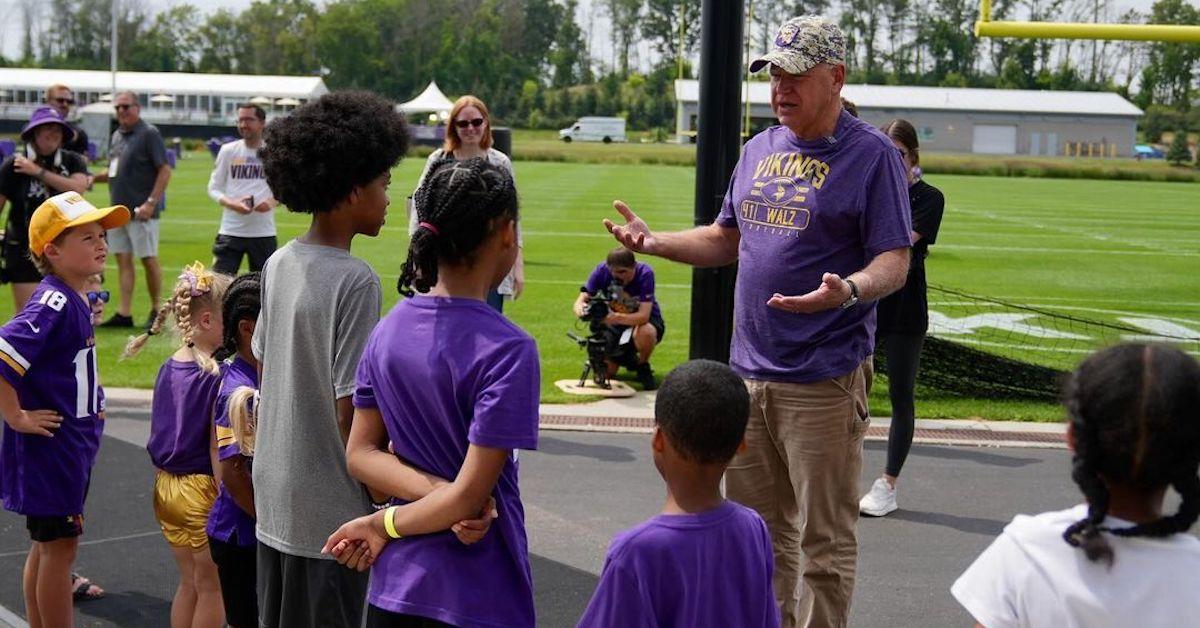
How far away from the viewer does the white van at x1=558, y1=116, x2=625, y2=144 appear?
90312 mm

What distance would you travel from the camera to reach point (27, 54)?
127688 mm

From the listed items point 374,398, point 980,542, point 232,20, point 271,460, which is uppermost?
point 232,20

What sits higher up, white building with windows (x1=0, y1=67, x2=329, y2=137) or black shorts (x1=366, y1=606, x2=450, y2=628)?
white building with windows (x1=0, y1=67, x2=329, y2=137)

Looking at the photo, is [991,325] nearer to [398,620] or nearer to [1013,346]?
[1013,346]

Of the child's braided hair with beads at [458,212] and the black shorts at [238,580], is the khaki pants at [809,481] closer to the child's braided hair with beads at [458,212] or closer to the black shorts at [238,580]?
the black shorts at [238,580]

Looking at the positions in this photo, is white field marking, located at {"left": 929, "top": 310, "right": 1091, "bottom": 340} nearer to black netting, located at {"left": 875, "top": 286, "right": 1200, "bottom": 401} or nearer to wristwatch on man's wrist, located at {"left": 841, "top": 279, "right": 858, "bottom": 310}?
black netting, located at {"left": 875, "top": 286, "right": 1200, "bottom": 401}

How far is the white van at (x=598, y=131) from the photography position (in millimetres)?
90312

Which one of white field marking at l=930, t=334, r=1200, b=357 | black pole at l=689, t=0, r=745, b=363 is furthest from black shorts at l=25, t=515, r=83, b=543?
white field marking at l=930, t=334, r=1200, b=357

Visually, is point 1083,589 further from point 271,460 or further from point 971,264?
point 971,264

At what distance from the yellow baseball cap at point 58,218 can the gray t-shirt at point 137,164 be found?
8.04 metres

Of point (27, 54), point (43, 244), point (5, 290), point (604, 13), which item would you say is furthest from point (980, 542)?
point (27, 54)

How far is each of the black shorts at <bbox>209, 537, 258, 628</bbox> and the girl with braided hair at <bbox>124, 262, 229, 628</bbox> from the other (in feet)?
1.39

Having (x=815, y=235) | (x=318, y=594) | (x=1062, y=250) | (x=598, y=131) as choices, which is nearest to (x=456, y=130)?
(x=815, y=235)

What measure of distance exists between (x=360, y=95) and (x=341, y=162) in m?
0.26
